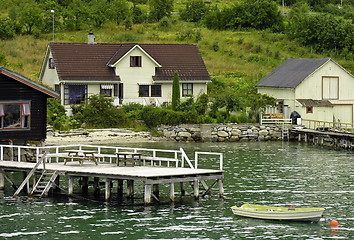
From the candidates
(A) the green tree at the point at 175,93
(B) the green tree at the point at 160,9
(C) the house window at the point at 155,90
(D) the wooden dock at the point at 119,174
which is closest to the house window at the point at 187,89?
(C) the house window at the point at 155,90

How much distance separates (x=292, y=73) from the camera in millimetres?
75062

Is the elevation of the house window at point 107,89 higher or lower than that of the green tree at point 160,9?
lower

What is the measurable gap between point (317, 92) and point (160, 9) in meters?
50.2

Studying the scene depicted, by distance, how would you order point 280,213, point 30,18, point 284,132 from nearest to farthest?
point 280,213, point 284,132, point 30,18

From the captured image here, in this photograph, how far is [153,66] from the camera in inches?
3059

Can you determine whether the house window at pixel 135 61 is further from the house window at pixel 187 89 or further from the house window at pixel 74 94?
the house window at pixel 74 94

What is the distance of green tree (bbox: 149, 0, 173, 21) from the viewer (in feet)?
388

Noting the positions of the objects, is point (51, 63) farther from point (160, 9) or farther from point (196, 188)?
point (160, 9)

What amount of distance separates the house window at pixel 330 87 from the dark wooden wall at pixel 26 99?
1216 inches

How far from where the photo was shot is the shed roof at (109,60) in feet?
246

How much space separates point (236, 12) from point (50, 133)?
5231cm

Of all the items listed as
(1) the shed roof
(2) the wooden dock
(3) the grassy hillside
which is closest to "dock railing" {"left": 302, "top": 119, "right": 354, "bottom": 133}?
(1) the shed roof

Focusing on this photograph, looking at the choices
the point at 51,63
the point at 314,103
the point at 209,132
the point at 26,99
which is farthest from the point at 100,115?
the point at 26,99

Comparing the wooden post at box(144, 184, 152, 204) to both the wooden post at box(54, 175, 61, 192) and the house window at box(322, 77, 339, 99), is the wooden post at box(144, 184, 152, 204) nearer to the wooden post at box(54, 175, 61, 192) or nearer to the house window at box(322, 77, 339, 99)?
the wooden post at box(54, 175, 61, 192)
